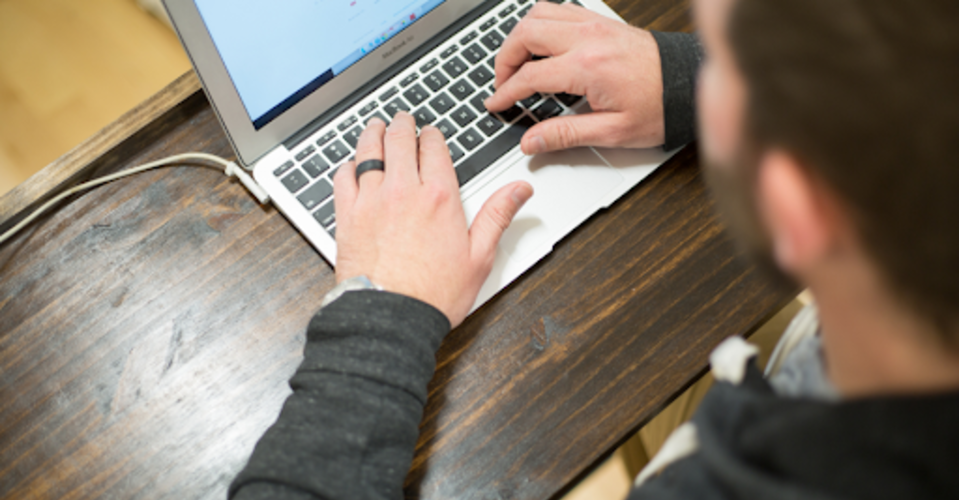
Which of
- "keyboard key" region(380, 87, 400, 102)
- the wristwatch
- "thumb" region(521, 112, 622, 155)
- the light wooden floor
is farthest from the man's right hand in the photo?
the light wooden floor

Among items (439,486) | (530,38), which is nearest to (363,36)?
(530,38)

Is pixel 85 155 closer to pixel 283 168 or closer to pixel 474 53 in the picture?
pixel 283 168

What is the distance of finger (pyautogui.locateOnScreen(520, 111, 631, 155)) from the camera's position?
676mm

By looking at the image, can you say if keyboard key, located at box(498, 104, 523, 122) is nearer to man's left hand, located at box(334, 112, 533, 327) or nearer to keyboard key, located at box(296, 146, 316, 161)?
man's left hand, located at box(334, 112, 533, 327)

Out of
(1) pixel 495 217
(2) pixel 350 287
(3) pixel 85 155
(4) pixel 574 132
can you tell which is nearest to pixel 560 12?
(4) pixel 574 132

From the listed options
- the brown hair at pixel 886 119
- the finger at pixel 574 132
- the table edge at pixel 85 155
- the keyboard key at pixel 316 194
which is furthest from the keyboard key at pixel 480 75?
the brown hair at pixel 886 119

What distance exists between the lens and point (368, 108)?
730mm

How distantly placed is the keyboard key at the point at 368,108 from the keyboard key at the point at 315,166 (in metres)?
0.08

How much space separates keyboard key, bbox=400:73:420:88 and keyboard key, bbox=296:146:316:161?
131mm

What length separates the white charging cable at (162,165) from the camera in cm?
70

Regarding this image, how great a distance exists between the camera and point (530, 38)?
709 mm

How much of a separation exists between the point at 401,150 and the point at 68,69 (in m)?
0.63

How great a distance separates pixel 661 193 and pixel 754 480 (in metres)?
0.38

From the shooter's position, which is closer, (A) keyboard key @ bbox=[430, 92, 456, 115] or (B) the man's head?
(B) the man's head
